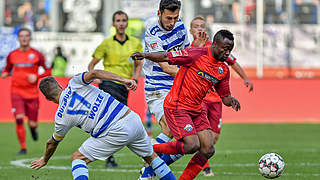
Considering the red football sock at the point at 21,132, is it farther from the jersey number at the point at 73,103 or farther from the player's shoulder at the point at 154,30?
the jersey number at the point at 73,103

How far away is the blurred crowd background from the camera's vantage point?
23.6 metres

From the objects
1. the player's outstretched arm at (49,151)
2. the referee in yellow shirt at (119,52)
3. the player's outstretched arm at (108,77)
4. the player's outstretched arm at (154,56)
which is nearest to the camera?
the player's outstretched arm at (108,77)

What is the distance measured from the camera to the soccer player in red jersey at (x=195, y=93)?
7.20m

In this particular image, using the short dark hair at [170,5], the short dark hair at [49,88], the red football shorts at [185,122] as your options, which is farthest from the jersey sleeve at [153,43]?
the short dark hair at [49,88]

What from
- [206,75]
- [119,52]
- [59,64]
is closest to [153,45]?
[206,75]

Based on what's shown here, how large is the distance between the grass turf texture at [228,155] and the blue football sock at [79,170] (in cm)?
220

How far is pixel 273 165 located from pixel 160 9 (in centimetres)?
236

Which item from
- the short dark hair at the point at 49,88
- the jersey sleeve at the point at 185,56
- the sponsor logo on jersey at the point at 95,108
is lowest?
the sponsor logo on jersey at the point at 95,108

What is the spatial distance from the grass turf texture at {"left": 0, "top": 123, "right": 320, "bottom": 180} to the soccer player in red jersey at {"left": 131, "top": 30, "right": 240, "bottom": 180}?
154 centimetres

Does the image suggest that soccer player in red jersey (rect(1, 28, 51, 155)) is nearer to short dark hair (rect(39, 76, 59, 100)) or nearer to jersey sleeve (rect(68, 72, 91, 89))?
short dark hair (rect(39, 76, 59, 100))

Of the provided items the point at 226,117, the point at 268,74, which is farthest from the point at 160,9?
the point at 268,74

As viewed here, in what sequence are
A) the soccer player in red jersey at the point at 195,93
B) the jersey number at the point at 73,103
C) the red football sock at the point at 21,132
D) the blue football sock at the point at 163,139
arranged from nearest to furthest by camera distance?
the jersey number at the point at 73,103, the soccer player in red jersey at the point at 195,93, the blue football sock at the point at 163,139, the red football sock at the point at 21,132

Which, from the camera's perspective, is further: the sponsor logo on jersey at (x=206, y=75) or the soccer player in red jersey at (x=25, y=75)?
the soccer player in red jersey at (x=25, y=75)

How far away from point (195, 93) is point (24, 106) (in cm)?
688
